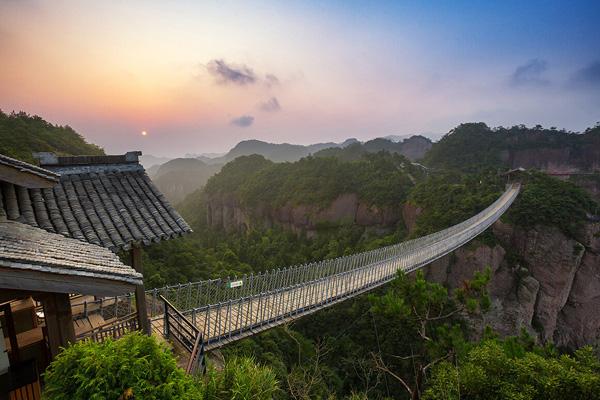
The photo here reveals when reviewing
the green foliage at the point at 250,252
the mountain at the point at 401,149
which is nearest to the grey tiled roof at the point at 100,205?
the green foliage at the point at 250,252

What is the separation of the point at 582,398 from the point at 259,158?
5037 cm

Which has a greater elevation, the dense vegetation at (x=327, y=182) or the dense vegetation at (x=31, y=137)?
the dense vegetation at (x=31, y=137)

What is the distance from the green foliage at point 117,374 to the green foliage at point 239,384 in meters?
0.85

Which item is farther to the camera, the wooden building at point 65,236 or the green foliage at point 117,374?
the wooden building at point 65,236

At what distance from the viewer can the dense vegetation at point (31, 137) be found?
1930 centimetres

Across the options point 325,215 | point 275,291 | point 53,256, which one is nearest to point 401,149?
point 325,215

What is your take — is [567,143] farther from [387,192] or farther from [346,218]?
[346,218]

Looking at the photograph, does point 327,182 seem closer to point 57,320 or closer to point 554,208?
point 554,208

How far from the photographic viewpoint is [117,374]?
2139 mm

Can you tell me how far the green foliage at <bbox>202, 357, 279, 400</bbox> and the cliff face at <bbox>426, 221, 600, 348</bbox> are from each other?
62.4 ft

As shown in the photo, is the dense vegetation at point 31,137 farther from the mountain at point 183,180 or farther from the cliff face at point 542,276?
the mountain at point 183,180

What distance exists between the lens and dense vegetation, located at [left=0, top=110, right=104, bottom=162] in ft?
63.3

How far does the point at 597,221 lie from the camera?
20.9m

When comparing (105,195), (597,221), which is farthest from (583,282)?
(105,195)
